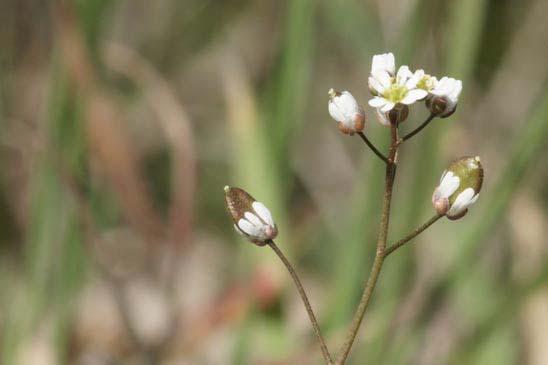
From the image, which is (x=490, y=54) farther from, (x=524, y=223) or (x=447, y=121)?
(x=447, y=121)

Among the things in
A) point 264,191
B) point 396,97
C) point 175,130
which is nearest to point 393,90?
point 396,97

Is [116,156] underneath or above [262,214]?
above

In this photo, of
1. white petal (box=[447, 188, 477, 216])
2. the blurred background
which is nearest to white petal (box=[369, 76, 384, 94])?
white petal (box=[447, 188, 477, 216])

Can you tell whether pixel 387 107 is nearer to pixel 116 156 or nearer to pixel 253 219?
pixel 253 219

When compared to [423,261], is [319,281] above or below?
above

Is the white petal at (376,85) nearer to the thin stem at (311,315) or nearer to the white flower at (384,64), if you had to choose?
the white flower at (384,64)

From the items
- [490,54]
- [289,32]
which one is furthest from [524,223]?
[289,32]
